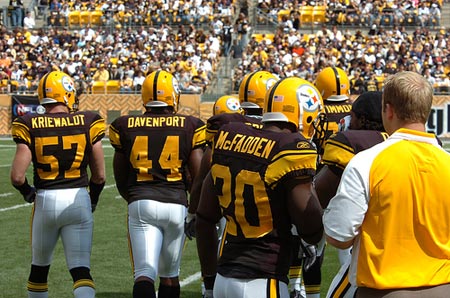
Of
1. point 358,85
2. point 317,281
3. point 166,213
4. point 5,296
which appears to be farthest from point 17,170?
point 358,85

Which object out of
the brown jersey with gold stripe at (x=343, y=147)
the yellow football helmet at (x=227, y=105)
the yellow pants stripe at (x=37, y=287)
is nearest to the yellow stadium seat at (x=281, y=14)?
the yellow football helmet at (x=227, y=105)

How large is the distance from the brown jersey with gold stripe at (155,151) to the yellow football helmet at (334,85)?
170 cm

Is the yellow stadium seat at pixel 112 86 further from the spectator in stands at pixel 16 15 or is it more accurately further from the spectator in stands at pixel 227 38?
the spectator in stands at pixel 16 15

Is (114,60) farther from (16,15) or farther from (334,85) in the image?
(334,85)

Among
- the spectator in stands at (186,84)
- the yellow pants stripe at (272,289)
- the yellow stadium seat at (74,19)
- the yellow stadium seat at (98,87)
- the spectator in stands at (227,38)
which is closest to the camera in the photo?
the yellow pants stripe at (272,289)

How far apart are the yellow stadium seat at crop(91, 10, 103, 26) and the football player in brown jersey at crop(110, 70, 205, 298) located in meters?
25.8

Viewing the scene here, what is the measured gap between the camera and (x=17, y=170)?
19.4 feet

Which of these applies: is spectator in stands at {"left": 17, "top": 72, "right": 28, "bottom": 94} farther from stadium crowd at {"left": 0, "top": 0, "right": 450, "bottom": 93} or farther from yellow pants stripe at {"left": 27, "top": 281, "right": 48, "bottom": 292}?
yellow pants stripe at {"left": 27, "top": 281, "right": 48, "bottom": 292}

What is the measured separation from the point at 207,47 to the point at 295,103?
24.0 m

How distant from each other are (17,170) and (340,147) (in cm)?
256

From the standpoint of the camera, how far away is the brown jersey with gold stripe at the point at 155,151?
576 cm

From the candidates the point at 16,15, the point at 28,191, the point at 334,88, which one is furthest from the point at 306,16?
the point at 28,191

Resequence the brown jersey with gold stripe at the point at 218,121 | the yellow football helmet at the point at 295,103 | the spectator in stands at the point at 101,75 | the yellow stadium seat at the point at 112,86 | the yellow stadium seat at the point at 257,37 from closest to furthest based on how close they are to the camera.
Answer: the yellow football helmet at the point at 295,103
the brown jersey with gold stripe at the point at 218,121
the yellow stadium seat at the point at 112,86
the spectator in stands at the point at 101,75
the yellow stadium seat at the point at 257,37

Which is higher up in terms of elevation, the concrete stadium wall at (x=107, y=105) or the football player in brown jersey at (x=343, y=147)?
the football player in brown jersey at (x=343, y=147)
